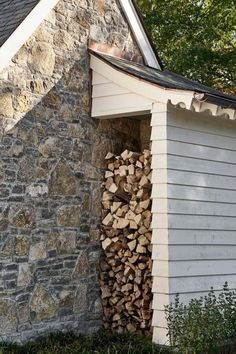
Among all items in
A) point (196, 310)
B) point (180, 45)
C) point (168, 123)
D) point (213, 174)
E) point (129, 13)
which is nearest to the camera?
point (196, 310)

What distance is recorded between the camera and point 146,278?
6.35 metres

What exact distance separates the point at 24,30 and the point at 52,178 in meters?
1.67

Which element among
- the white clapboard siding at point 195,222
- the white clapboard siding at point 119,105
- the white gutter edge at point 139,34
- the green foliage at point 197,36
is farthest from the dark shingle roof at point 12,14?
the green foliage at point 197,36

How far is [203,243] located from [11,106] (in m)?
2.62

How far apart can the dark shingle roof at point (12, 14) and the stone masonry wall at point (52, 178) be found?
238 millimetres

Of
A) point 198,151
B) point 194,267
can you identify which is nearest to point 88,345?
point 194,267

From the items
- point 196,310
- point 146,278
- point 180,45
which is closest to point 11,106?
point 146,278

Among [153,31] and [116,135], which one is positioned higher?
[153,31]

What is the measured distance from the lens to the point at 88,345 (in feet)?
19.6

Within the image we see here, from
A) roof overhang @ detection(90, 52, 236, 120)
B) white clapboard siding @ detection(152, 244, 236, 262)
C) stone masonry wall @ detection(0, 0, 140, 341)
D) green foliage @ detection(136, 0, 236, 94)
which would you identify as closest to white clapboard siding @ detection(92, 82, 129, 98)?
roof overhang @ detection(90, 52, 236, 120)

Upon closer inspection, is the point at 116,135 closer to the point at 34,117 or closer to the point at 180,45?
the point at 34,117

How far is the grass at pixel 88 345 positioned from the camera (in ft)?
18.5

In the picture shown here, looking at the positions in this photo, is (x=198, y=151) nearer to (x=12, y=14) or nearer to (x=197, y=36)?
(x=12, y=14)

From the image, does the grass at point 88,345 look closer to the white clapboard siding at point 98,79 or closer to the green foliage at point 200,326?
the green foliage at point 200,326
